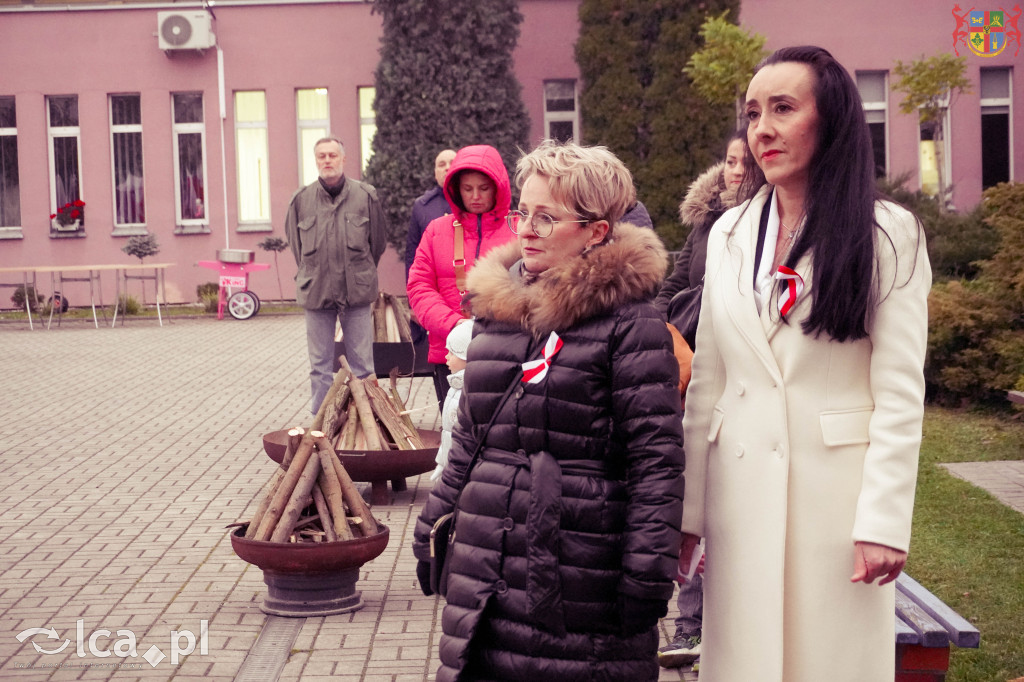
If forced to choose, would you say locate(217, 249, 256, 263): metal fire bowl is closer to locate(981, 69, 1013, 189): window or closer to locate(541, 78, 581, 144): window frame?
locate(541, 78, 581, 144): window frame

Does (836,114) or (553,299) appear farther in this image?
(553,299)

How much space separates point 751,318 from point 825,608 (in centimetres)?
68

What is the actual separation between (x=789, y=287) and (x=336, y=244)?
7.47m

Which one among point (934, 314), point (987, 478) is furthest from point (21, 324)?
point (987, 478)

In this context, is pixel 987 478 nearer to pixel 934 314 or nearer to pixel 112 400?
pixel 934 314

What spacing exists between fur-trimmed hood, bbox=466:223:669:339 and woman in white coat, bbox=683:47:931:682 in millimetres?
264

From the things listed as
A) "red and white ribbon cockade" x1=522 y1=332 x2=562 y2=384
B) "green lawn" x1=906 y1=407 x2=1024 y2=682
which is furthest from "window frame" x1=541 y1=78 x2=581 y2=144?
"red and white ribbon cockade" x1=522 y1=332 x2=562 y2=384

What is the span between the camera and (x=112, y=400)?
13.2m

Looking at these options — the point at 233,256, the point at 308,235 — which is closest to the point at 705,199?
the point at 308,235

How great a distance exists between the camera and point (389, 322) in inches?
417

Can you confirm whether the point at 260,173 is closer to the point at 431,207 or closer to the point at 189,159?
the point at 189,159

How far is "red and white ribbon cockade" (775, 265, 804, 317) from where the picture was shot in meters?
2.87

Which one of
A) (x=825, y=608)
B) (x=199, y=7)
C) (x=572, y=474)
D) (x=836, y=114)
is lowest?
(x=825, y=608)

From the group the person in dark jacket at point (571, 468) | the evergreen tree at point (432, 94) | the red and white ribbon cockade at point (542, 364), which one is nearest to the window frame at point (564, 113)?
the evergreen tree at point (432, 94)
